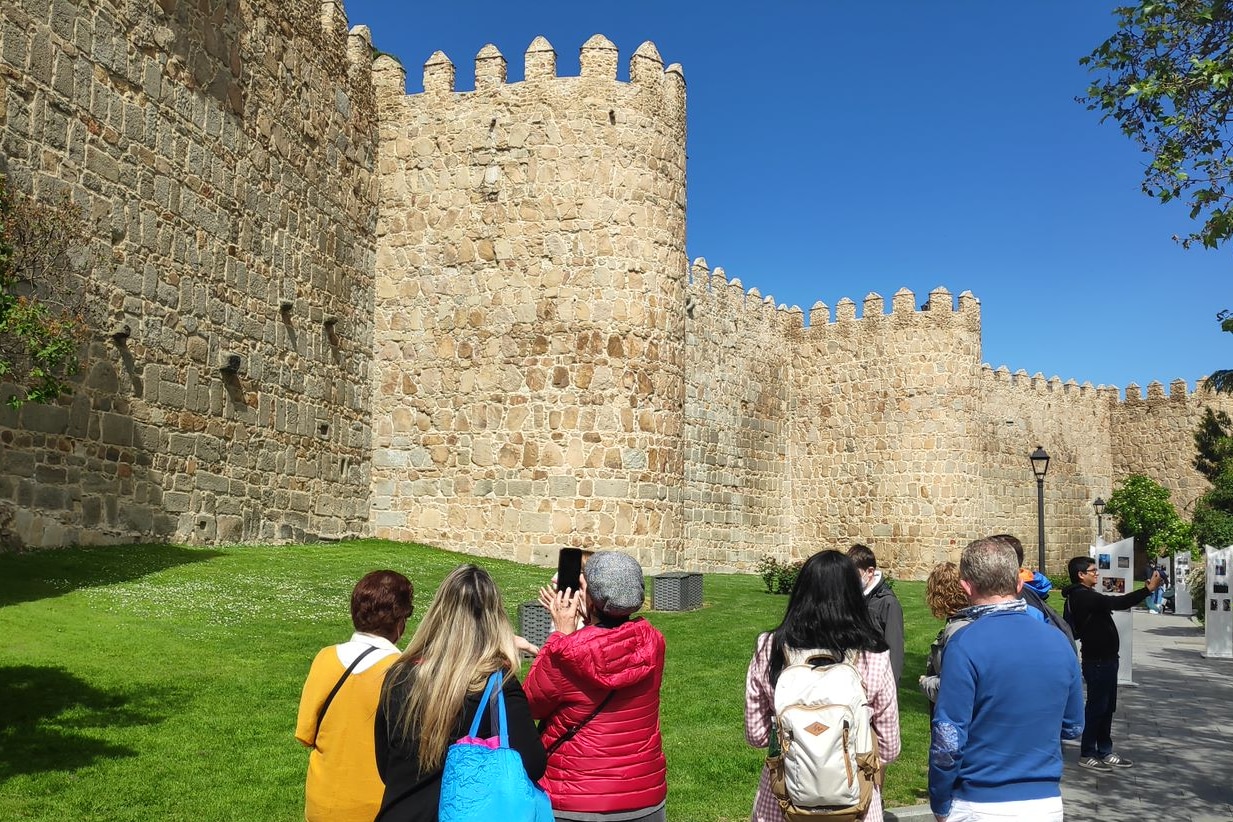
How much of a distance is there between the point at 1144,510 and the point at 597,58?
26514 millimetres

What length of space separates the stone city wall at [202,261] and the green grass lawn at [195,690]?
136 cm

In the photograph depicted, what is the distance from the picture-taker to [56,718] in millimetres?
7922

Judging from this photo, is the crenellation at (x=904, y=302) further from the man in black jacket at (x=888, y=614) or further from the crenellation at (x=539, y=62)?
the man in black jacket at (x=888, y=614)

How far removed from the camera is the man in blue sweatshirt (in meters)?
A: 4.36

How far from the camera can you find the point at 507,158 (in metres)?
21.8

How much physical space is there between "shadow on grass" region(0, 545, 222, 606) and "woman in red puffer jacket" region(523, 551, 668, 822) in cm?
836

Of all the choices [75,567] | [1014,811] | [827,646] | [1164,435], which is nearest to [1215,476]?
[1164,435]

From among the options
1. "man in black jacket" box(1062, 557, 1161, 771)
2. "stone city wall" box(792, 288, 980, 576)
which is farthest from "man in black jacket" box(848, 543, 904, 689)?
"stone city wall" box(792, 288, 980, 576)

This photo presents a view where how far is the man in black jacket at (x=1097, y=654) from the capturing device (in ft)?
29.3

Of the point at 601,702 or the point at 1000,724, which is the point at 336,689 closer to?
the point at 601,702

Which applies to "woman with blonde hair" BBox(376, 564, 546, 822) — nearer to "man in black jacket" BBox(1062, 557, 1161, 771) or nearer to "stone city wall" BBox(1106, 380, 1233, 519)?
"man in black jacket" BBox(1062, 557, 1161, 771)

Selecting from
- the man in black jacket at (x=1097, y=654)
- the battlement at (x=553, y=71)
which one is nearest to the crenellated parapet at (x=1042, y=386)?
the battlement at (x=553, y=71)

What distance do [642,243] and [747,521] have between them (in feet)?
35.2

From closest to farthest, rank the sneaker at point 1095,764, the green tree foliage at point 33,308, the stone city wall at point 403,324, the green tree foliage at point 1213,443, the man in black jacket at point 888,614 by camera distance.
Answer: the man in black jacket at point 888,614
the green tree foliage at point 33,308
the sneaker at point 1095,764
the stone city wall at point 403,324
the green tree foliage at point 1213,443
